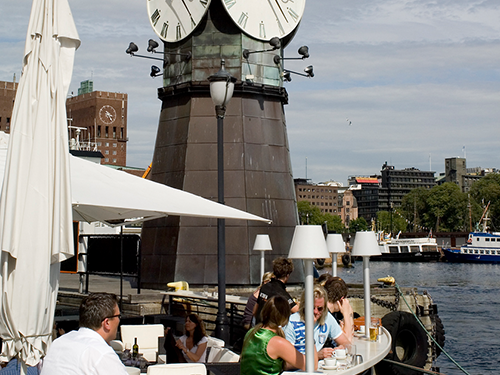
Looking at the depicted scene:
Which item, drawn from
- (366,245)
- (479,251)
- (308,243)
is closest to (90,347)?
(308,243)

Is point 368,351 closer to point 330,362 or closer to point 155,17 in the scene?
point 330,362

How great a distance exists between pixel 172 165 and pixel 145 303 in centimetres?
515

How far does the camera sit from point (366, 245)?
10109mm

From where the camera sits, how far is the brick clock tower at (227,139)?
19.6 m

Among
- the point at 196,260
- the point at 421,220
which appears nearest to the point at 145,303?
the point at 196,260

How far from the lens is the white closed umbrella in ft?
20.6

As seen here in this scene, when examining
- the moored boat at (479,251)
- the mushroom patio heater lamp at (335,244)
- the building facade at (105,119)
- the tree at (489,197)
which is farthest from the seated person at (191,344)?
the tree at (489,197)

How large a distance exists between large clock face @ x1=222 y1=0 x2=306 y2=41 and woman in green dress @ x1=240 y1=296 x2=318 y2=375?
14.7 metres

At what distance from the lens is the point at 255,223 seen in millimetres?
19719

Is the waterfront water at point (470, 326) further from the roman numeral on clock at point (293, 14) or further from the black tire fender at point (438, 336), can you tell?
the roman numeral on clock at point (293, 14)

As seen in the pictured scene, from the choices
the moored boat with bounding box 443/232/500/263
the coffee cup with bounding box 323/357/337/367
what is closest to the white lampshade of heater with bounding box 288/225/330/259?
the coffee cup with bounding box 323/357/337/367

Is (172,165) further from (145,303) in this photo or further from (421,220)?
(421,220)

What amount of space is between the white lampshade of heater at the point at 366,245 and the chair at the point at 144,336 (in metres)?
3.41

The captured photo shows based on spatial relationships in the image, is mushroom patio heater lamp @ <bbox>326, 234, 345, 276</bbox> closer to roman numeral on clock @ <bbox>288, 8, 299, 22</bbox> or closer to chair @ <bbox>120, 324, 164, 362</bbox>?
chair @ <bbox>120, 324, 164, 362</bbox>
